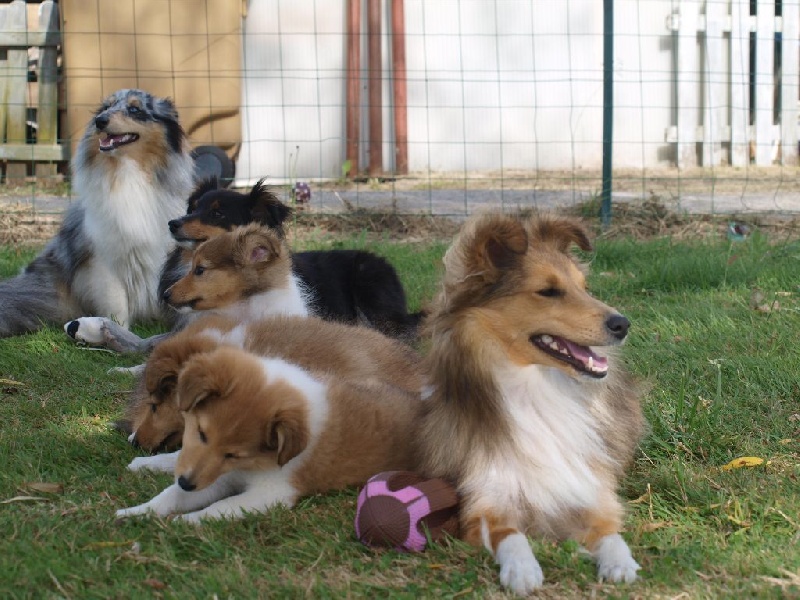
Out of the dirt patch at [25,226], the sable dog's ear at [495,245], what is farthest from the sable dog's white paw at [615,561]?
the dirt patch at [25,226]

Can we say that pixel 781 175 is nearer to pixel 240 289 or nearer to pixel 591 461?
pixel 240 289

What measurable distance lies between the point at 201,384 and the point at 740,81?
10.0m

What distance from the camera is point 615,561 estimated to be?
9.61 ft

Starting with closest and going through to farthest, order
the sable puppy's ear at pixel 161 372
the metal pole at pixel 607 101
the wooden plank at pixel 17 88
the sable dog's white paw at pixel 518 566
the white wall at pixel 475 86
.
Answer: the sable dog's white paw at pixel 518 566, the sable puppy's ear at pixel 161 372, the metal pole at pixel 607 101, the wooden plank at pixel 17 88, the white wall at pixel 475 86

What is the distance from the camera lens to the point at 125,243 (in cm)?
650

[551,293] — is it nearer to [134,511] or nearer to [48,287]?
[134,511]

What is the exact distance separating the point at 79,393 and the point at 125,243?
1843 millimetres

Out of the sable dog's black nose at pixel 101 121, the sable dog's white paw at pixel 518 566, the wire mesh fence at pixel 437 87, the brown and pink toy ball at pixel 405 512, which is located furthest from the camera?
the wire mesh fence at pixel 437 87

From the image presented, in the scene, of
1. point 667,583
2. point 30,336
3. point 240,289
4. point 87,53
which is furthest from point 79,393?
point 87,53

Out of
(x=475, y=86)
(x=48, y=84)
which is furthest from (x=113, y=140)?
(x=475, y=86)

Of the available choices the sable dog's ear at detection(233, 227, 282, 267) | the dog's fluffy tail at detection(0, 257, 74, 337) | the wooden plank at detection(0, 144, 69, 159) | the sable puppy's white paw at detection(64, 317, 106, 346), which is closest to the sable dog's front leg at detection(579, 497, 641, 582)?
the sable dog's ear at detection(233, 227, 282, 267)

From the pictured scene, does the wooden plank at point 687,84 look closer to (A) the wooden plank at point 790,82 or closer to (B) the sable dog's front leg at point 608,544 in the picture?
(A) the wooden plank at point 790,82

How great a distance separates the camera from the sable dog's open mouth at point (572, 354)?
3.18 metres

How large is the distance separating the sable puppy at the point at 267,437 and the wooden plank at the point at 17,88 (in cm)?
829
